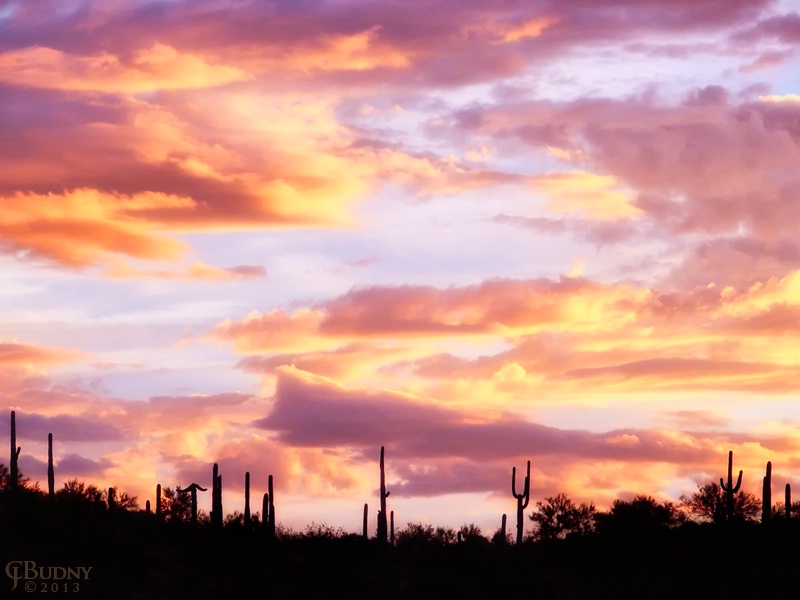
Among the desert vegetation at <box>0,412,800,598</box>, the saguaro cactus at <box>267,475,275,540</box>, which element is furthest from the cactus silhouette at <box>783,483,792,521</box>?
the saguaro cactus at <box>267,475,275,540</box>

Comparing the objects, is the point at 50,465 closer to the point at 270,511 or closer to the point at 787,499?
the point at 270,511

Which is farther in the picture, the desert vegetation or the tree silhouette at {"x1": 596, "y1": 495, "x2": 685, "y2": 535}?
the tree silhouette at {"x1": 596, "y1": 495, "x2": 685, "y2": 535}

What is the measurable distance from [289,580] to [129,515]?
995cm

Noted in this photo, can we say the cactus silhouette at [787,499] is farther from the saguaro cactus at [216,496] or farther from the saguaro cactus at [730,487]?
the saguaro cactus at [216,496]

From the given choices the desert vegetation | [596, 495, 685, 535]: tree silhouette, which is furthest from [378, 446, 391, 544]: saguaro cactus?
[596, 495, 685, 535]: tree silhouette

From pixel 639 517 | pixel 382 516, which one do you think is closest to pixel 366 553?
pixel 382 516

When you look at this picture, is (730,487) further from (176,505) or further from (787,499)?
(176,505)

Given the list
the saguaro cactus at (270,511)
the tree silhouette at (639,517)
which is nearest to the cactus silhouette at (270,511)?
the saguaro cactus at (270,511)

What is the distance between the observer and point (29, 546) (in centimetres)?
5141

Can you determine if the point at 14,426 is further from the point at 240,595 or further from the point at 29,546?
the point at 240,595

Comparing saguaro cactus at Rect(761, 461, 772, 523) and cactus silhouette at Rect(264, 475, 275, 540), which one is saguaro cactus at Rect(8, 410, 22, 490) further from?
saguaro cactus at Rect(761, 461, 772, 523)

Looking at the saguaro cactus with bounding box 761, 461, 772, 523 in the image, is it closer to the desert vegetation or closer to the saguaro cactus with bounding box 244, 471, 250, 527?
the desert vegetation

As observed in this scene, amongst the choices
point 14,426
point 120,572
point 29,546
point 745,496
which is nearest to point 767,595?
point 745,496

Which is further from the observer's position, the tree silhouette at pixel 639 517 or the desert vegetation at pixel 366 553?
the tree silhouette at pixel 639 517
